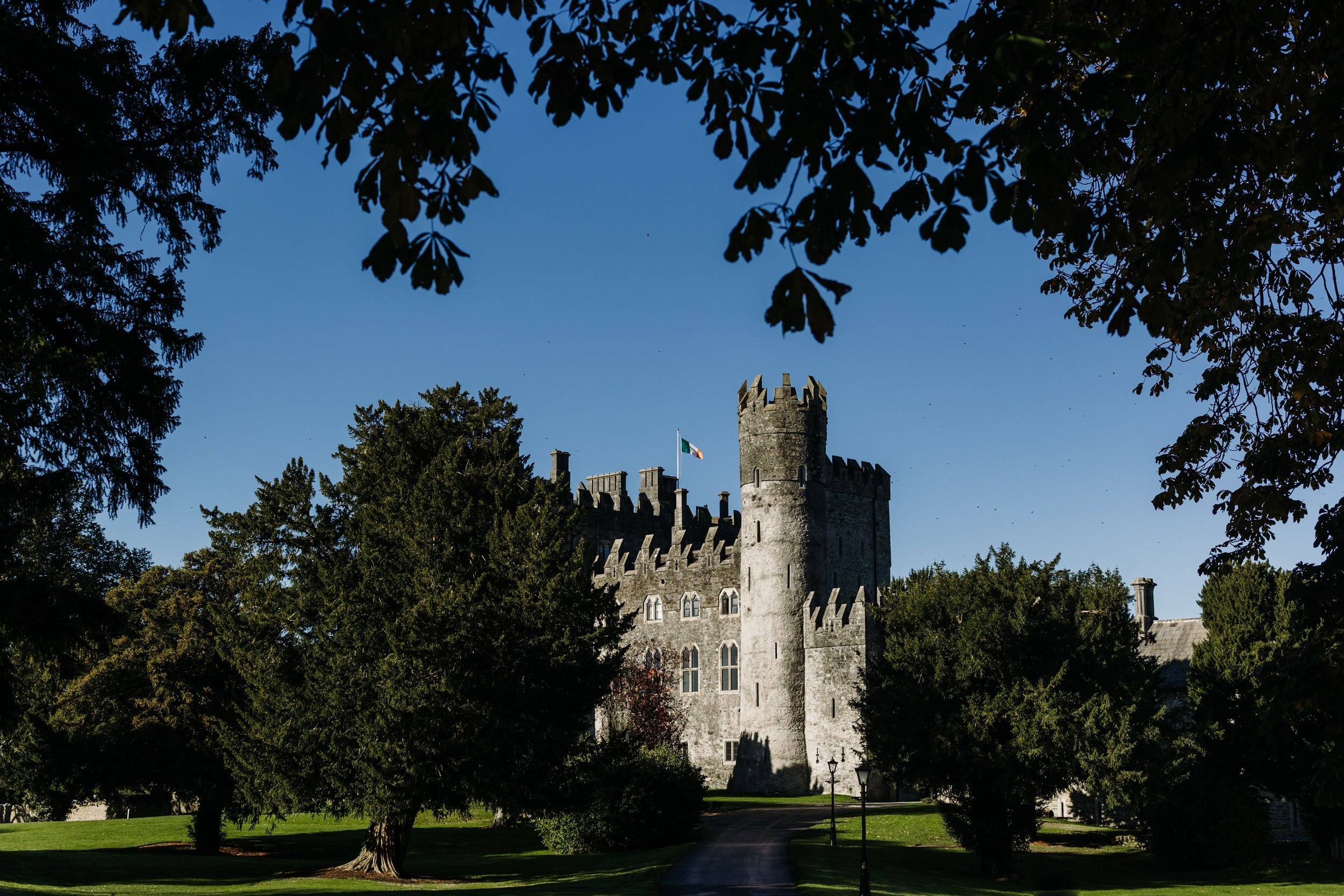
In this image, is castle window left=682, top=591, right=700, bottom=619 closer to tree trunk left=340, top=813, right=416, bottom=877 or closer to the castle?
the castle

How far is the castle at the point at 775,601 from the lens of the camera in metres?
56.7

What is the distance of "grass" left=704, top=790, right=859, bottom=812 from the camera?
51.8m

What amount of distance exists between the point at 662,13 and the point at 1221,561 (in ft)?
33.8

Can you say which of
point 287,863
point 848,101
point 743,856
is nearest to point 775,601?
point 743,856

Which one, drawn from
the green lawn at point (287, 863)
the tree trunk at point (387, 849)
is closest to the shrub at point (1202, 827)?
the green lawn at point (287, 863)

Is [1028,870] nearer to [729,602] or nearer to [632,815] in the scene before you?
[632,815]

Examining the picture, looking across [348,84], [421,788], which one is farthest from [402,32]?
[421,788]

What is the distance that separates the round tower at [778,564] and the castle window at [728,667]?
6.38ft

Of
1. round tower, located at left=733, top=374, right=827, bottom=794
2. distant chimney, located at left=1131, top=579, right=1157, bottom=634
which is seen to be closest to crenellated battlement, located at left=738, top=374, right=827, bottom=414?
round tower, located at left=733, top=374, right=827, bottom=794

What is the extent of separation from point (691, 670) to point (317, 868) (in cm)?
3080

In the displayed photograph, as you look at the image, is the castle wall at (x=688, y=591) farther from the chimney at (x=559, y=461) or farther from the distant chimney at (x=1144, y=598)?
the distant chimney at (x=1144, y=598)

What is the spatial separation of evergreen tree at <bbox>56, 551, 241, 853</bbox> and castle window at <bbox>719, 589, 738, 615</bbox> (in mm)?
29385

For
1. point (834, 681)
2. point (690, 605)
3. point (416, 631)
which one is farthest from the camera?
point (690, 605)

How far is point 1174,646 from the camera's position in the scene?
5684 cm
